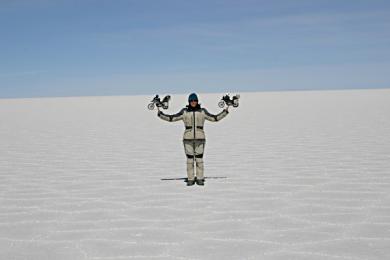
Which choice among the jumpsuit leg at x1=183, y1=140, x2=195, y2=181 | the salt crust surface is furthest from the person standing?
the salt crust surface

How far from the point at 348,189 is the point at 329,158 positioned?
9.46 ft

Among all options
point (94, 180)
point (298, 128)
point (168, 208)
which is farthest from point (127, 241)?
point (298, 128)

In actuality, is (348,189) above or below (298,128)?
below

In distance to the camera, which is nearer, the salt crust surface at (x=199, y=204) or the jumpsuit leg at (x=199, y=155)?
the salt crust surface at (x=199, y=204)

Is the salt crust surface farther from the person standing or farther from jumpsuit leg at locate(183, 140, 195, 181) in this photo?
the person standing

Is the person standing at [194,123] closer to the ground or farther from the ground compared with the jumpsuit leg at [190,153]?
farther from the ground

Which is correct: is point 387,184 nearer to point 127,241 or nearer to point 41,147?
point 127,241

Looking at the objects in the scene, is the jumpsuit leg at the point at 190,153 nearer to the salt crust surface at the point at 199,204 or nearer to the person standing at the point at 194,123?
the person standing at the point at 194,123

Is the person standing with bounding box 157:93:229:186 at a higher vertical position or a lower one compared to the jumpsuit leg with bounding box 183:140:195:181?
higher

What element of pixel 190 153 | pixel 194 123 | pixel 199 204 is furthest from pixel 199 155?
pixel 199 204

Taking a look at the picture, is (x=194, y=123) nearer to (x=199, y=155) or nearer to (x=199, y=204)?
(x=199, y=155)

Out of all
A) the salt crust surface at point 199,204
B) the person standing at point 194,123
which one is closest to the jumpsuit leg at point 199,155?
the person standing at point 194,123

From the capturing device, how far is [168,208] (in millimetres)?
5770

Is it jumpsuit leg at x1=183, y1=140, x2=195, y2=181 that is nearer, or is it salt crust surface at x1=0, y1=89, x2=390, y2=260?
salt crust surface at x1=0, y1=89, x2=390, y2=260
